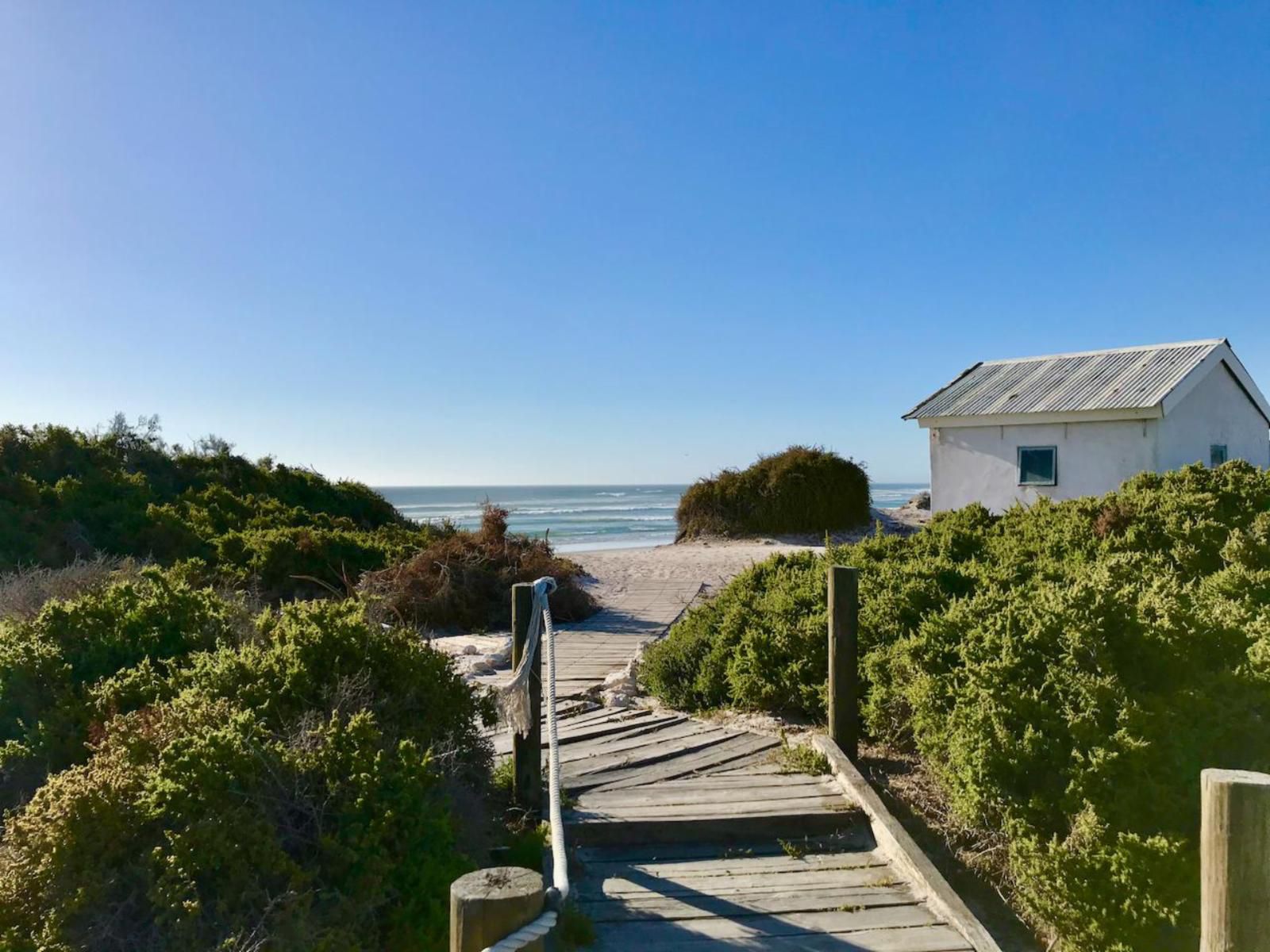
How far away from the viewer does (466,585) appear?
12.7 m

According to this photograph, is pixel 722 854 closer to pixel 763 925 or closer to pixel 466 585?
pixel 763 925

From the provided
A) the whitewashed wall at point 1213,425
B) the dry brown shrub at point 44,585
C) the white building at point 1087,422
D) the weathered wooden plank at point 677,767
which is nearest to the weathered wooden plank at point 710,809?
the weathered wooden plank at point 677,767

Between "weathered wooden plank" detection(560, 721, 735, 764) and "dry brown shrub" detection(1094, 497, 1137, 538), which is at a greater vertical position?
"dry brown shrub" detection(1094, 497, 1137, 538)

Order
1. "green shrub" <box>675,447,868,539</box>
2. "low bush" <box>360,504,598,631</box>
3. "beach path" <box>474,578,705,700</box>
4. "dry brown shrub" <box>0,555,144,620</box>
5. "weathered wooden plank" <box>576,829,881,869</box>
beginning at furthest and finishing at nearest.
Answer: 1. "green shrub" <box>675,447,868,539</box>
2. "low bush" <box>360,504,598,631</box>
3. "beach path" <box>474,578,705,700</box>
4. "dry brown shrub" <box>0,555,144,620</box>
5. "weathered wooden plank" <box>576,829,881,869</box>

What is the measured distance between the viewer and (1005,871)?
4.45 m

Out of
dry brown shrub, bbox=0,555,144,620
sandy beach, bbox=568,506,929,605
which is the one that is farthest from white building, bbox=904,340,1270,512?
dry brown shrub, bbox=0,555,144,620

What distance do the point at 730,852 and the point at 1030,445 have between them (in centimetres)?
1538

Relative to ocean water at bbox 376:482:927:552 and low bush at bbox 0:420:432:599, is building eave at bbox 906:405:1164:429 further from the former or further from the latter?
low bush at bbox 0:420:432:599

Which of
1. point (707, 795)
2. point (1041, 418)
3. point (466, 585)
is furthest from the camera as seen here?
point (1041, 418)

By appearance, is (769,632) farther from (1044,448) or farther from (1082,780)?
(1044,448)

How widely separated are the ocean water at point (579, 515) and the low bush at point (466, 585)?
156 cm

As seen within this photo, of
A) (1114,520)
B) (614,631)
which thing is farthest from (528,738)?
(614,631)

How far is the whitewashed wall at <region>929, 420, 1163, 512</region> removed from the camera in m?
16.4

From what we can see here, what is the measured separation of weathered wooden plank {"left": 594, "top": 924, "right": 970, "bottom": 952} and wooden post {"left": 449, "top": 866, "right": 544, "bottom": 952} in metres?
1.93
